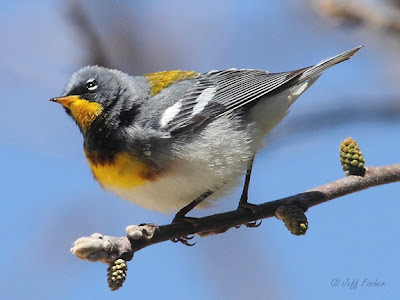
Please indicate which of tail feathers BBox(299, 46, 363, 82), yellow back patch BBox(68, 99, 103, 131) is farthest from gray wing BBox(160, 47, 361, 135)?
yellow back patch BBox(68, 99, 103, 131)

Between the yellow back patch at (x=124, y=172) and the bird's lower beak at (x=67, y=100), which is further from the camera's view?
the bird's lower beak at (x=67, y=100)

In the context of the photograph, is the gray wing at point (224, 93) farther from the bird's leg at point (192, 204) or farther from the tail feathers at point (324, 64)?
the bird's leg at point (192, 204)

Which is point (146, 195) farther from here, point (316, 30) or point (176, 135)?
point (316, 30)

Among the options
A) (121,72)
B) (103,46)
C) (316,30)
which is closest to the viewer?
(103,46)

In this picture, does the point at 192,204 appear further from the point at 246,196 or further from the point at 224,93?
the point at 224,93

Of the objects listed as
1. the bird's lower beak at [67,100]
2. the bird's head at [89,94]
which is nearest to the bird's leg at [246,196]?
the bird's head at [89,94]

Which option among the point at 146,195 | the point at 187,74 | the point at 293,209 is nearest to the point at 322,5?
the point at 187,74

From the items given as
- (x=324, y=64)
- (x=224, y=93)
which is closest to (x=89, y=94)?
(x=224, y=93)
